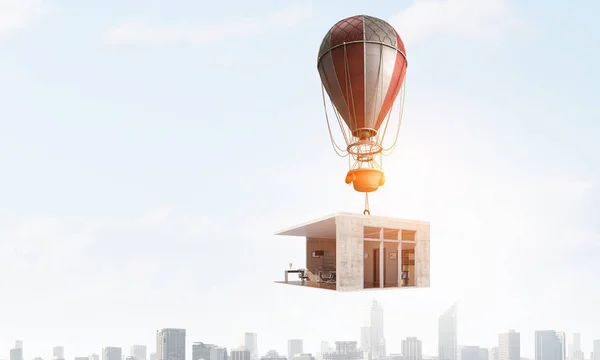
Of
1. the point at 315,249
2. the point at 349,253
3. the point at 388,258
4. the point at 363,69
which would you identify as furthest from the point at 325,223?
the point at 315,249

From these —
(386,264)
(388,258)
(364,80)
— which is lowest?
(386,264)

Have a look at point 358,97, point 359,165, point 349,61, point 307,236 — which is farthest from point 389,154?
point 307,236

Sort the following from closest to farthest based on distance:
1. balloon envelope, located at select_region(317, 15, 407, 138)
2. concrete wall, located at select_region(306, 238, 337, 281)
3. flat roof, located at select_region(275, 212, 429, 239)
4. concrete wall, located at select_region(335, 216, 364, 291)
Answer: concrete wall, located at select_region(335, 216, 364, 291)
flat roof, located at select_region(275, 212, 429, 239)
balloon envelope, located at select_region(317, 15, 407, 138)
concrete wall, located at select_region(306, 238, 337, 281)

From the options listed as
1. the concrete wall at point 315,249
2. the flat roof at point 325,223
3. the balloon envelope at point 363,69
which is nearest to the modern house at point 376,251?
the flat roof at point 325,223

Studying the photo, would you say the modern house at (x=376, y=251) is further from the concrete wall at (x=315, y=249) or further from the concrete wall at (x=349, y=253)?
the concrete wall at (x=315, y=249)

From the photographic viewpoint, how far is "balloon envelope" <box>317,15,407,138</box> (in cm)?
3072

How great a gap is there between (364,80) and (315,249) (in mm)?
14912

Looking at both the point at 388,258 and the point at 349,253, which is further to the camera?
the point at 388,258

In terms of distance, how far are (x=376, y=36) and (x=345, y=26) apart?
2034 millimetres

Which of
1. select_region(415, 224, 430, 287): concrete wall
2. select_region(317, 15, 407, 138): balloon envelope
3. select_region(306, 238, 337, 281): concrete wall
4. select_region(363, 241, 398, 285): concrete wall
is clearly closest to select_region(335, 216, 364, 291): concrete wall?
select_region(363, 241, 398, 285): concrete wall

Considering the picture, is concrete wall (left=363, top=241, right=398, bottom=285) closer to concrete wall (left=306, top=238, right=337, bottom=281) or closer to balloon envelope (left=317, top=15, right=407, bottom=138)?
balloon envelope (left=317, top=15, right=407, bottom=138)

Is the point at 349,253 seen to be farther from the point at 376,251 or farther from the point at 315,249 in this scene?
the point at 315,249

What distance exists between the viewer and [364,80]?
30.7m

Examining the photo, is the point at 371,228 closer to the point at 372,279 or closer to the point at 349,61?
the point at 372,279
